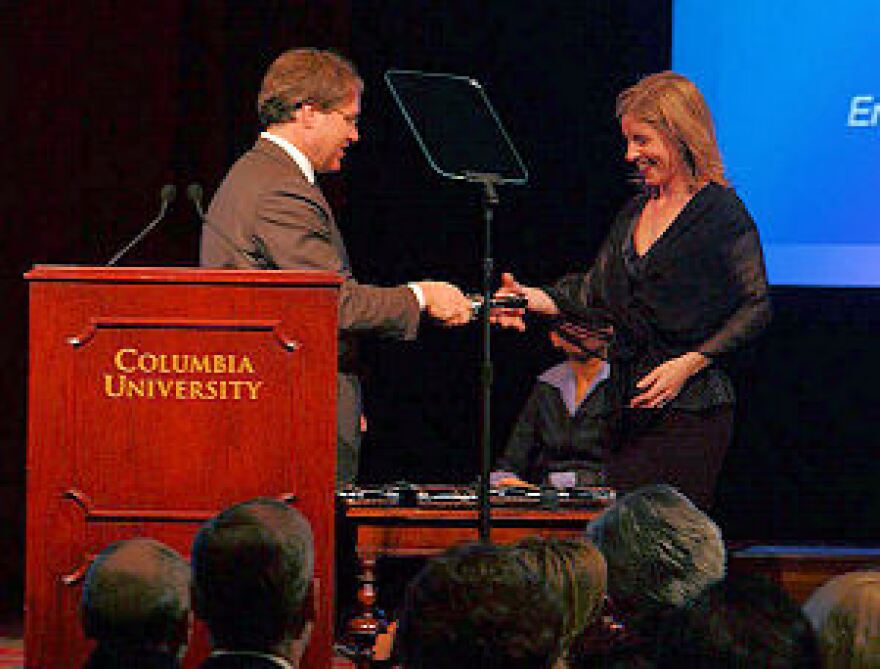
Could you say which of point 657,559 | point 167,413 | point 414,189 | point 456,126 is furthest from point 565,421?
point 657,559

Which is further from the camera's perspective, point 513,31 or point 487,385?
point 513,31

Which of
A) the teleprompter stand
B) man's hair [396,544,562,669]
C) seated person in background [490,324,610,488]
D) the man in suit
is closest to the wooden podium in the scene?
the man in suit

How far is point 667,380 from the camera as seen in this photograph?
3828mm

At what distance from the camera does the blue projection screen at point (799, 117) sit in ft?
17.3

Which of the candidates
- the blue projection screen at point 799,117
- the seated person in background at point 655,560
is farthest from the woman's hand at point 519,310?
the seated person in background at point 655,560

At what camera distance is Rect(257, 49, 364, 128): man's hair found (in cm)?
390

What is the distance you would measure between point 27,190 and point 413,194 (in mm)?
1315

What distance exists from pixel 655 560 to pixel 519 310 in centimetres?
187

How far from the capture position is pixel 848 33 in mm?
5312

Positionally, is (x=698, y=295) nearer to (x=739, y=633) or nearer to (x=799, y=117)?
(x=799, y=117)

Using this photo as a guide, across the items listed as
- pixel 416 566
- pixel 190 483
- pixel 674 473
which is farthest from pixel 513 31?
pixel 190 483

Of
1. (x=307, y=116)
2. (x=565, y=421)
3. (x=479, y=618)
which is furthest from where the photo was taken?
(x=565, y=421)

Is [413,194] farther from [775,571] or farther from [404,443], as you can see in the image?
[775,571]

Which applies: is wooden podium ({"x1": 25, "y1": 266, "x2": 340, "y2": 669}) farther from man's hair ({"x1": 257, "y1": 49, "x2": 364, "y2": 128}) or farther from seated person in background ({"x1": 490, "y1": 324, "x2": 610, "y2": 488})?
seated person in background ({"x1": 490, "y1": 324, "x2": 610, "y2": 488})
